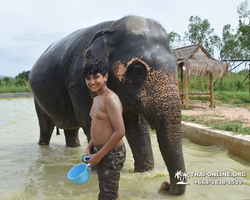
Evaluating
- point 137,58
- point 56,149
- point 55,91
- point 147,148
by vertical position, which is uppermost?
point 137,58

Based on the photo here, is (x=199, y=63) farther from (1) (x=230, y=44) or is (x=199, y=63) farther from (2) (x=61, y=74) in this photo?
(1) (x=230, y=44)

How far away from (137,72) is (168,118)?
541mm

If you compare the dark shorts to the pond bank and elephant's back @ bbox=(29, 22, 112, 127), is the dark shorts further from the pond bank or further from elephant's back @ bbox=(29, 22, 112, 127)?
the pond bank

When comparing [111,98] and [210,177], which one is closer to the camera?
[111,98]

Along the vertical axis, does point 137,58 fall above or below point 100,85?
above

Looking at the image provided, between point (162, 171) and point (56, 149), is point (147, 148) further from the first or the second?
point (56, 149)

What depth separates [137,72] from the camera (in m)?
2.61

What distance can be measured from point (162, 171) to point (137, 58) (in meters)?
1.70

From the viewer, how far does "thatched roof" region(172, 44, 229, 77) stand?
33.8 ft

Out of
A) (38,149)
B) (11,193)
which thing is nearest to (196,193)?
(11,193)

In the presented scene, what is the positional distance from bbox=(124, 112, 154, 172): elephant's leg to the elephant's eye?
0.74 m

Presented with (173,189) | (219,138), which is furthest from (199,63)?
(173,189)

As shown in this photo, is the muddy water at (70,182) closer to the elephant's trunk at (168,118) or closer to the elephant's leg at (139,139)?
the elephant's leg at (139,139)

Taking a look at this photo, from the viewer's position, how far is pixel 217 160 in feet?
13.3
